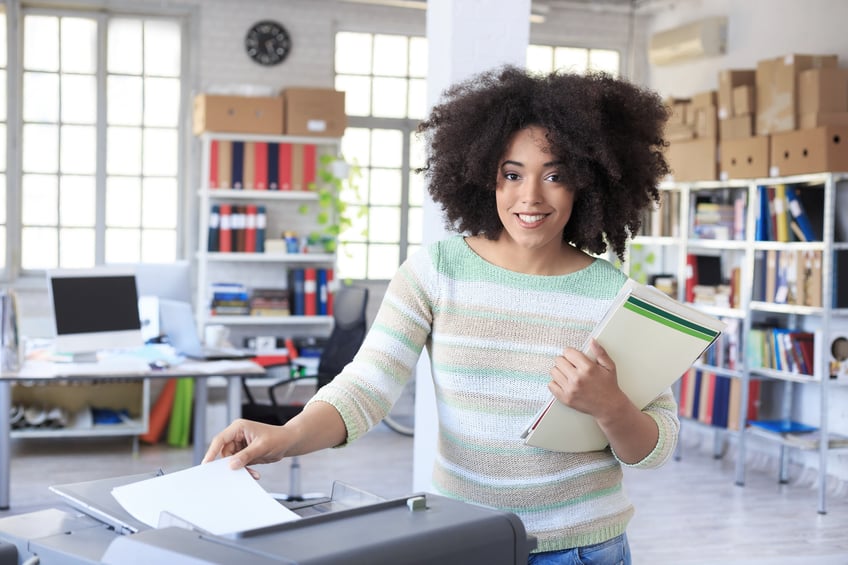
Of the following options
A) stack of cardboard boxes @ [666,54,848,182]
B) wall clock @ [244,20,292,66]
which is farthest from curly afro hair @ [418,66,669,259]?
wall clock @ [244,20,292,66]

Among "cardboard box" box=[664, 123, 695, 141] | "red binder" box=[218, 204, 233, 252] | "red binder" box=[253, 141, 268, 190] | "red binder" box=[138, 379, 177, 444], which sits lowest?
"red binder" box=[138, 379, 177, 444]

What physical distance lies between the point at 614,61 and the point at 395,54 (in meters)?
1.78

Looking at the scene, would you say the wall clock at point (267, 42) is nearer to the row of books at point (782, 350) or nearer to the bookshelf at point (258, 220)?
the bookshelf at point (258, 220)

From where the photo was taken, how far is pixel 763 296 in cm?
565

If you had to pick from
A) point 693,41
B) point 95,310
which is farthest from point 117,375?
point 693,41

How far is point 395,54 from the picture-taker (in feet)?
26.1

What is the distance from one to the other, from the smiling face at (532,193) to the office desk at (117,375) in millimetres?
3227

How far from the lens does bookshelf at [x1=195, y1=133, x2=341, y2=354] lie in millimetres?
6781

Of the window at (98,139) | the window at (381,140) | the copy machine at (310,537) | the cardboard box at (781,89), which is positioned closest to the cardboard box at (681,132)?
the cardboard box at (781,89)

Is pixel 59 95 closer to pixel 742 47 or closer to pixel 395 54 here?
pixel 395 54

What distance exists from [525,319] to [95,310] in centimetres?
371

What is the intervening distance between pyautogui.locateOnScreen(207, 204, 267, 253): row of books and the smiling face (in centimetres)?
551

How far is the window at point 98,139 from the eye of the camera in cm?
728

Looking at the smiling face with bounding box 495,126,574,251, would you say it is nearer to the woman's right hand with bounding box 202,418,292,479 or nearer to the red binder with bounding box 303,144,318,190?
the woman's right hand with bounding box 202,418,292,479
